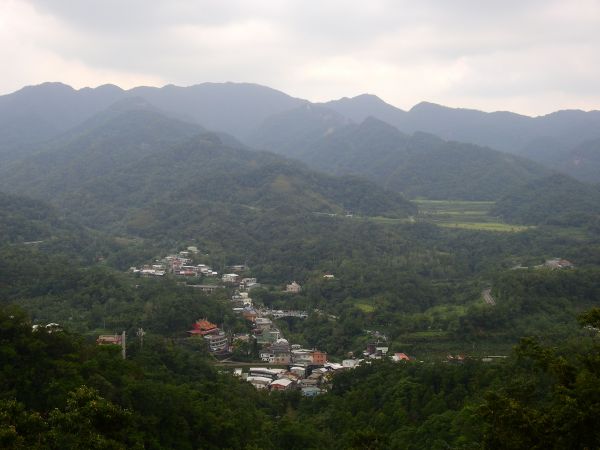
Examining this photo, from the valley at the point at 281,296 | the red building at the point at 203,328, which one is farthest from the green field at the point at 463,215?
the red building at the point at 203,328

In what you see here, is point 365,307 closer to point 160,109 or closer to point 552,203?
point 552,203

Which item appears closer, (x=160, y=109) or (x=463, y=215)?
(x=463, y=215)

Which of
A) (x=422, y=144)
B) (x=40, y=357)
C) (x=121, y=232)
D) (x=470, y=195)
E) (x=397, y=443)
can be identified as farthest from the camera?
(x=422, y=144)

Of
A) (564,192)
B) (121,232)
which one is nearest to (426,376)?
(121,232)

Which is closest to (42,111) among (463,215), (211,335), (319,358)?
(463,215)

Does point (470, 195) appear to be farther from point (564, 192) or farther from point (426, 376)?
point (426, 376)

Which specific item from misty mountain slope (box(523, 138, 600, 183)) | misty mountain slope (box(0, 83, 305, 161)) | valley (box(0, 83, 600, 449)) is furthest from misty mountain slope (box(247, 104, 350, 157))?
misty mountain slope (box(523, 138, 600, 183))

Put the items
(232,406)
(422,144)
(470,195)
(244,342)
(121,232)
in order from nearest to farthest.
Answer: (232,406) < (244,342) < (121,232) < (470,195) < (422,144)
